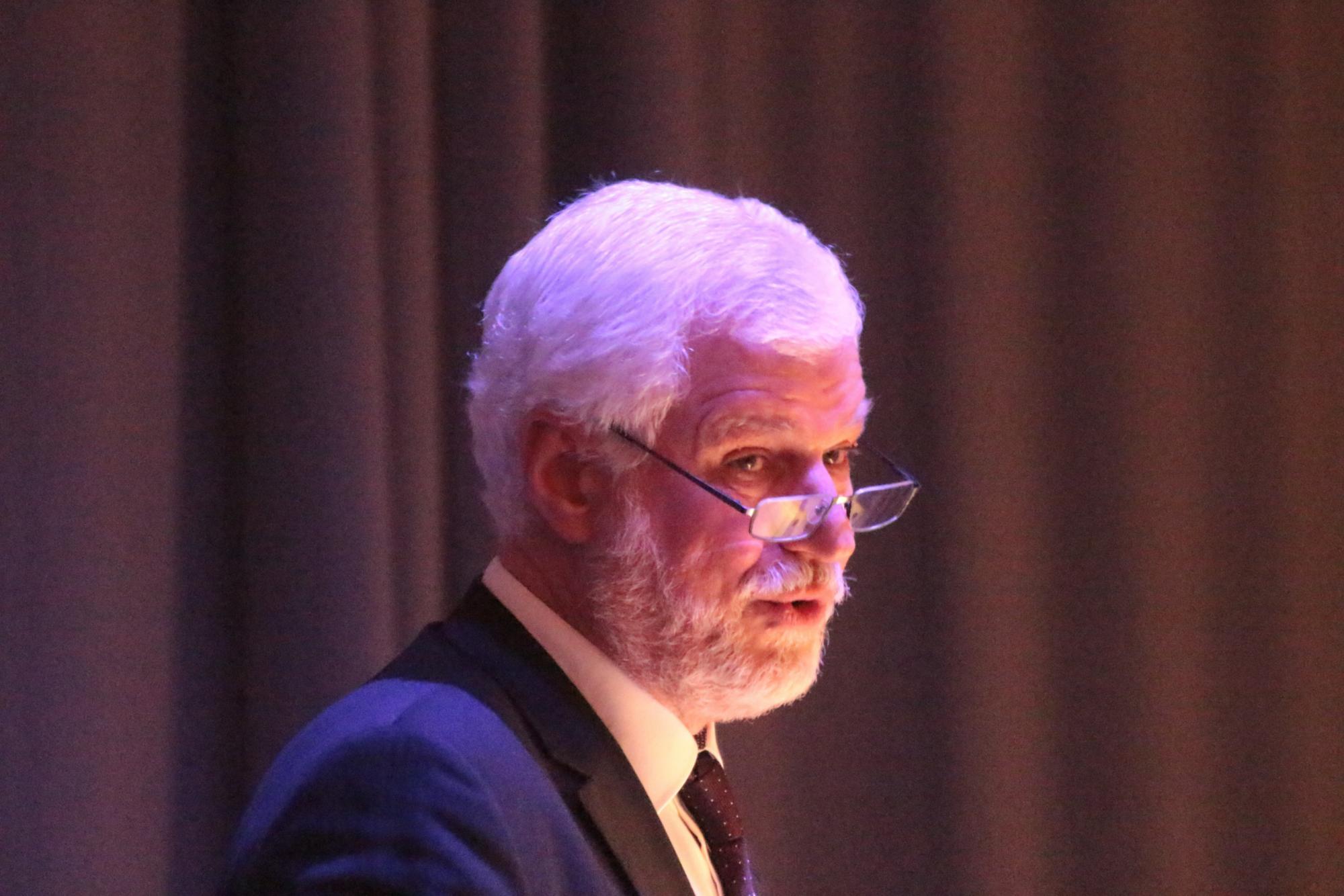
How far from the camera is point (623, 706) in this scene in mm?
1393

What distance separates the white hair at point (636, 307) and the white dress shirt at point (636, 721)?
116 mm

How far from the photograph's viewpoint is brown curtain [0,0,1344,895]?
6.34 feet

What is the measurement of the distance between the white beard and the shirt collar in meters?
0.02

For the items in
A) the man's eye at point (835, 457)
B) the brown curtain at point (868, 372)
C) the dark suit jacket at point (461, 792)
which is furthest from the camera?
the brown curtain at point (868, 372)

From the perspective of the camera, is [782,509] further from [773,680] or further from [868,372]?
[868,372]

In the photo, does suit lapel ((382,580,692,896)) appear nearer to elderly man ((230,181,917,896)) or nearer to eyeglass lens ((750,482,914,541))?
elderly man ((230,181,917,896))

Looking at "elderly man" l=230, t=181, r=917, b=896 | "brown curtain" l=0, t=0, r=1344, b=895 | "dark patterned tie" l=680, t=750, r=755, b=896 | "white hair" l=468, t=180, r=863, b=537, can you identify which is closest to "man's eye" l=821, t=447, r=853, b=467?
"elderly man" l=230, t=181, r=917, b=896

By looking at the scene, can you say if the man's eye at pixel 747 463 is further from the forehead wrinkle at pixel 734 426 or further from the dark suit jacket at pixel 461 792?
the dark suit jacket at pixel 461 792

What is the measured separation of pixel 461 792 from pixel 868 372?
1558 mm

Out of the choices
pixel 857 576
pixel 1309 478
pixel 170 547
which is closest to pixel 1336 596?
pixel 1309 478

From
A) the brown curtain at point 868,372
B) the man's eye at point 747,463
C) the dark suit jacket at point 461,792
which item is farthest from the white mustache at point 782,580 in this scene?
the brown curtain at point 868,372

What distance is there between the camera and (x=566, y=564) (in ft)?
4.79

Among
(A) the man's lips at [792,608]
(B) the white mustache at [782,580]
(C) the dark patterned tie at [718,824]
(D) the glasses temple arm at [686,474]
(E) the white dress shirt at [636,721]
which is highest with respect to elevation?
(D) the glasses temple arm at [686,474]

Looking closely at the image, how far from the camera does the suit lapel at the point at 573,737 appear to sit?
127cm
